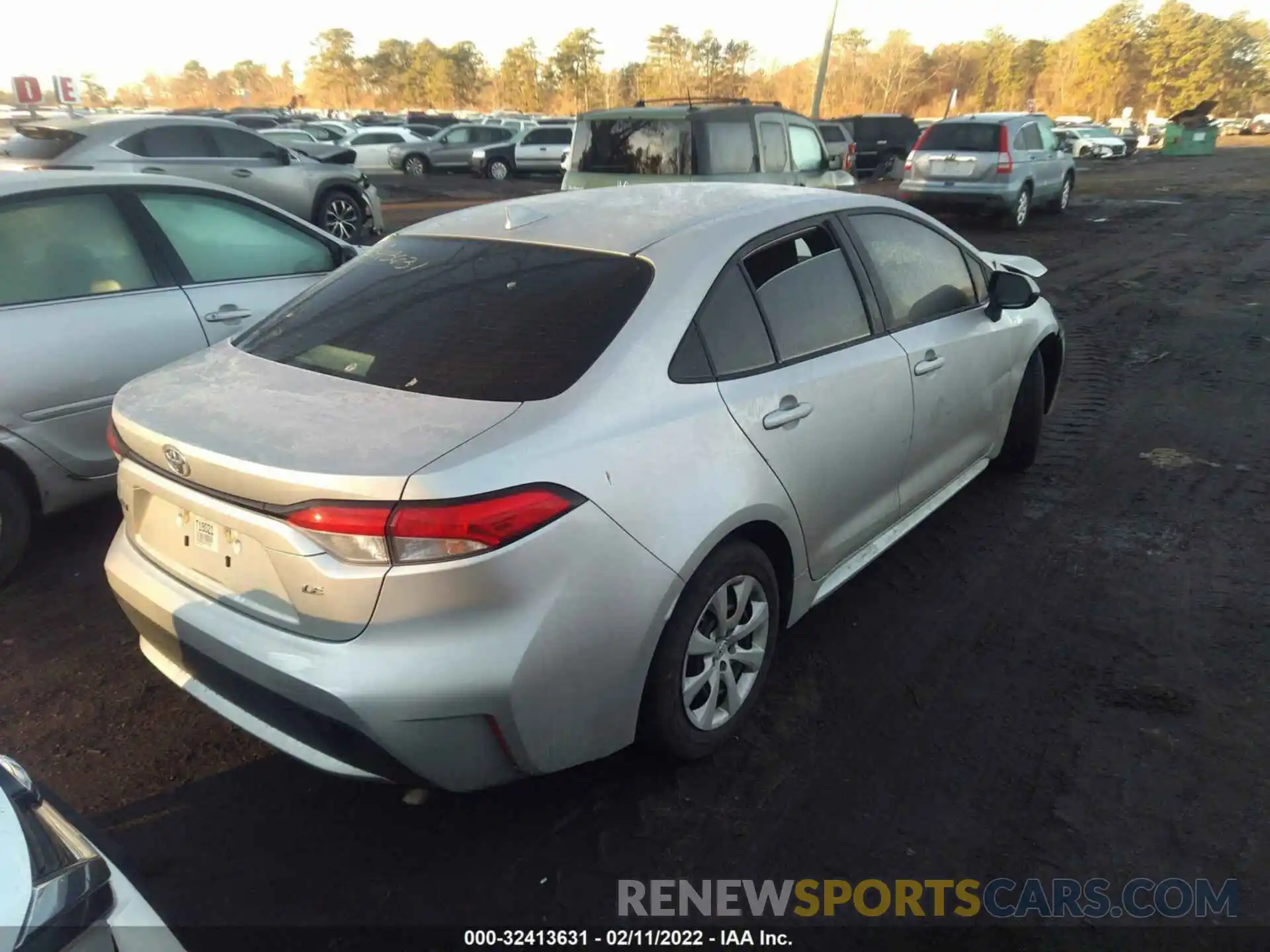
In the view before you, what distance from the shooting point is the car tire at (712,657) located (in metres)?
2.59

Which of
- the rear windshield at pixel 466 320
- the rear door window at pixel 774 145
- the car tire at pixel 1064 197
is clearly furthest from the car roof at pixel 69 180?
the car tire at pixel 1064 197

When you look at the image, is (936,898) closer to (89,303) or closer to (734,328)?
(734,328)

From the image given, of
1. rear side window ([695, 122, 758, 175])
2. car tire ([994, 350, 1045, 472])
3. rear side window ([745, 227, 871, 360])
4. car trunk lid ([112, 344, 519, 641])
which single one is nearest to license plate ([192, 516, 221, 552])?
car trunk lid ([112, 344, 519, 641])

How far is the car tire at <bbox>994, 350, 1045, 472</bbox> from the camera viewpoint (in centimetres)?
479

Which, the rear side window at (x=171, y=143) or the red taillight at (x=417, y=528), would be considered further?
the rear side window at (x=171, y=143)

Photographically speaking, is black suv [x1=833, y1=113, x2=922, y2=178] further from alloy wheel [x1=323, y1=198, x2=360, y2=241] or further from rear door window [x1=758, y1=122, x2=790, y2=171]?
alloy wheel [x1=323, y1=198, x2=360, y2=241]

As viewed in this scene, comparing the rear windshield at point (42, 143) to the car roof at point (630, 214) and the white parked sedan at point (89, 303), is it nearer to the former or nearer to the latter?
the white parked sedan at point (89, 303)

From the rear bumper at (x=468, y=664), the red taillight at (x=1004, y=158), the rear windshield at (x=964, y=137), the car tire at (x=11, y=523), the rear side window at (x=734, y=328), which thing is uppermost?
the rear windshield at (x=964, y=137)

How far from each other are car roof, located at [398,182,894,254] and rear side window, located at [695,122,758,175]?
19.1ft

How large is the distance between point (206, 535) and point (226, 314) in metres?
2.38

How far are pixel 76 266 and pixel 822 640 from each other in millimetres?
3605

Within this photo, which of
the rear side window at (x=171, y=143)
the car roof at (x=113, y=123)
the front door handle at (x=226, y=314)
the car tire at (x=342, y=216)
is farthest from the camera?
the car tire at (x=342, y=216)

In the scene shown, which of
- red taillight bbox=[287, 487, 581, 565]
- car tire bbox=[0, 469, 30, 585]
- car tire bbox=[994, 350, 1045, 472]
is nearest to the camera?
red taillight bbox=[287, 487, 581, 565]

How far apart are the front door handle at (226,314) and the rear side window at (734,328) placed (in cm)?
271
